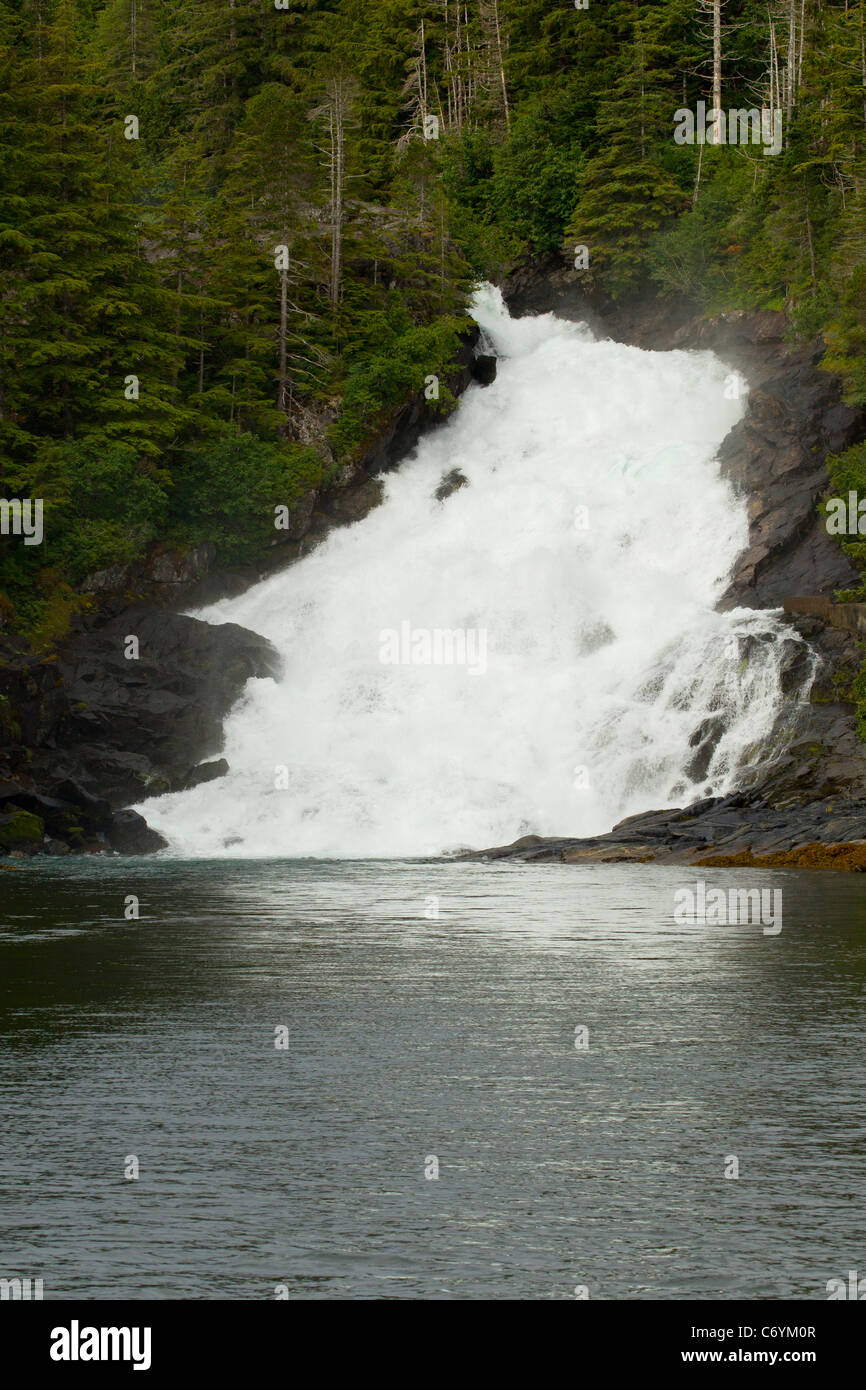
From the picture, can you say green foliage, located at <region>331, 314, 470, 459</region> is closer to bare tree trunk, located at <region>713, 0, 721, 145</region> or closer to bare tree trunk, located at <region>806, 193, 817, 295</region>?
bare tree trunk, located at <region>806, 193, 817, 295</region>

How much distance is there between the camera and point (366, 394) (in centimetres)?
6494

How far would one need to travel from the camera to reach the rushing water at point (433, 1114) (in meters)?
8.02

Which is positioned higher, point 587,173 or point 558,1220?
point 587,173

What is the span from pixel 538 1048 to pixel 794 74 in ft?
251

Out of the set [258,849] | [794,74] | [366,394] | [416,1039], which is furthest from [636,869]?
[794,74]

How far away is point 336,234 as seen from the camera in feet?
228

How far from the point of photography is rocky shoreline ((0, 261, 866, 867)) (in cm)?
3950

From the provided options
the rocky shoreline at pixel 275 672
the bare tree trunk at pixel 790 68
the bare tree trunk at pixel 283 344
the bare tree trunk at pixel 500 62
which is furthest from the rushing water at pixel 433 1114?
the bare tree trunk at pixel 500 62

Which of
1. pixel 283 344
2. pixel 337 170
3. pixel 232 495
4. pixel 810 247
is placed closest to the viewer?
pixel 232 495

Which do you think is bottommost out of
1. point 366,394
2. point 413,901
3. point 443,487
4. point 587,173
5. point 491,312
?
point 413,901

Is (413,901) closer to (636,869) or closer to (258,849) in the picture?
(636,869)

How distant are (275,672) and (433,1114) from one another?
42.4 m

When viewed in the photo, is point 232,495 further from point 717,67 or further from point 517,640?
point 717,67

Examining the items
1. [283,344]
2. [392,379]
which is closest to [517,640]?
[392,379]
